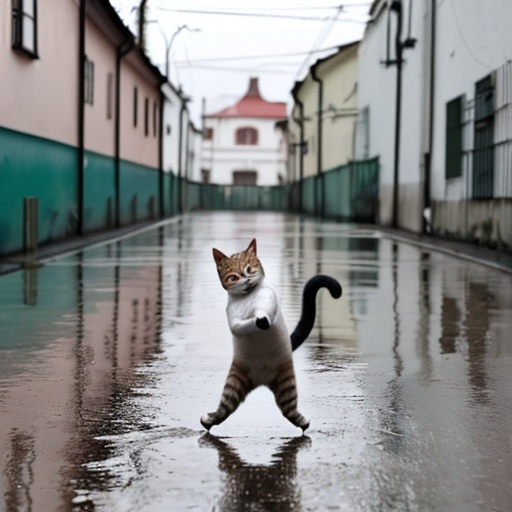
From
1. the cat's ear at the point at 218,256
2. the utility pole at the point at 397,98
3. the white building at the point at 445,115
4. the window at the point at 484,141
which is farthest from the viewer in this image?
the utility pole at the point at 397,98

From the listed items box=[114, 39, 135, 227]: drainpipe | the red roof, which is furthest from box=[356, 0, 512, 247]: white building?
the red roof

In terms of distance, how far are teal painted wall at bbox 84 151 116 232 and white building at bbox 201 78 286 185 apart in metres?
59.3

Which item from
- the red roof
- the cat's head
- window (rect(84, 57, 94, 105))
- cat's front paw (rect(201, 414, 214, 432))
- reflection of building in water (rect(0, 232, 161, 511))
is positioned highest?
the red roof

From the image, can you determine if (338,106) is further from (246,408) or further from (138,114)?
(246,408)

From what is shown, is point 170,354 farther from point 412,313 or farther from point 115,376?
point 412,313

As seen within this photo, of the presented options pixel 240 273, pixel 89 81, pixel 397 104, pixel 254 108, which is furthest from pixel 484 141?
pixel 254 108

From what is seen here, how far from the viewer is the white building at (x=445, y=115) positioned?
22.0 m

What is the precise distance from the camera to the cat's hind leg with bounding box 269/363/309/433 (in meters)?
5.23

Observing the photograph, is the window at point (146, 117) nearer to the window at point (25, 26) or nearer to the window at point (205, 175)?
the window at point (25, 26)

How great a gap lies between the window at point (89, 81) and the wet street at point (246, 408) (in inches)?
643

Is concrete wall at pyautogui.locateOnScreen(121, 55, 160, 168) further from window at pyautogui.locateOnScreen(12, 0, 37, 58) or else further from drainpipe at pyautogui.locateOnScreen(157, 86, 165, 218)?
window at pyautogui.locateOnScreen(12, 0, 37, 58)

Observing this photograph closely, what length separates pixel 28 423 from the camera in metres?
5.78

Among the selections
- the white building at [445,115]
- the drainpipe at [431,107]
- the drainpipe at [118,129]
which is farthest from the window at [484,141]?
the drainpipe at [118,129]

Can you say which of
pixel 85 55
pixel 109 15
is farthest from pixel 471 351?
pixel 109 15
